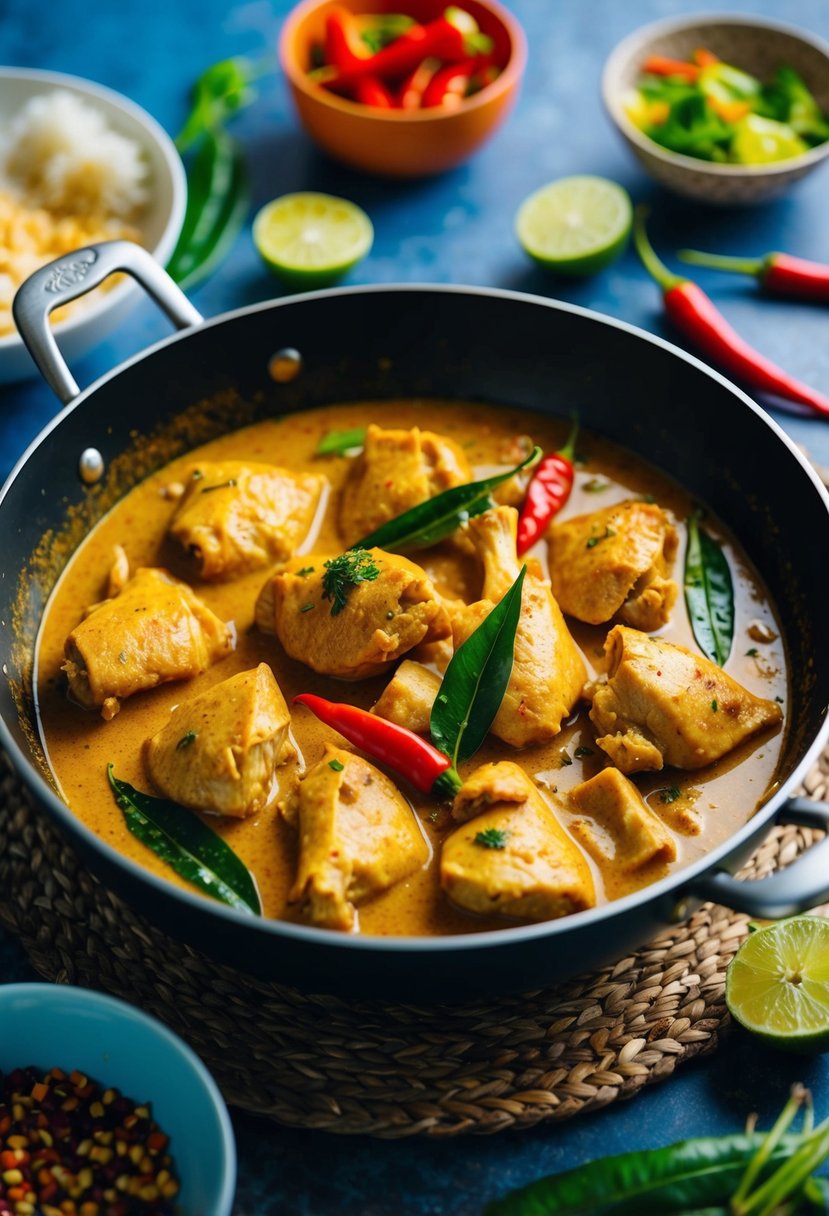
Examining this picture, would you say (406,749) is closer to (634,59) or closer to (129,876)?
(129,876)

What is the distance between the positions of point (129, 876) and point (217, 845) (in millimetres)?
486

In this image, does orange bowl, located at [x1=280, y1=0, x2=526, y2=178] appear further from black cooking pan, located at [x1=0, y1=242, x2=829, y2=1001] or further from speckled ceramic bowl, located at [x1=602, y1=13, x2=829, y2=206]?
black cooking pan, located at [x1=0, y1=242, x2=829, y2=1001]

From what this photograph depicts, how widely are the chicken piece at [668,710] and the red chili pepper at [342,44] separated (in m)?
3.10

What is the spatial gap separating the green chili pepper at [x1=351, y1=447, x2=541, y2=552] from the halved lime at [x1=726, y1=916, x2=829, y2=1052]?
150cm

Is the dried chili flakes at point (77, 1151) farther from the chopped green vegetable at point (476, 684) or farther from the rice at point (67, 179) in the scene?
the rice at point (67, 179)

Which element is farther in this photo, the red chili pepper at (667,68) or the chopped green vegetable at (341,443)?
the red chili pepper at (667,68)

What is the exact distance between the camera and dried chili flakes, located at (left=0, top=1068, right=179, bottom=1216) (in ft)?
9.34

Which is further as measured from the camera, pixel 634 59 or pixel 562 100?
pixel 562 100

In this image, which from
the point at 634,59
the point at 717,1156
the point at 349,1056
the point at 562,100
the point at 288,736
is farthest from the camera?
the point at 562,100

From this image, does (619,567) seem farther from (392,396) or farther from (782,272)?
(782,272)

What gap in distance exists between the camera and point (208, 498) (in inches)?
157

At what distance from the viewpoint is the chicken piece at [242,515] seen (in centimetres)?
389

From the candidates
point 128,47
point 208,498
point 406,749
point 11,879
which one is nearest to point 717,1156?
point 406,749

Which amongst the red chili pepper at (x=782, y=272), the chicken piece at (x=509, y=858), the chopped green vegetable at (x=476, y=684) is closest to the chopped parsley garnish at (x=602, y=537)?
the chopped green vegetable at (x=476, y=684)
